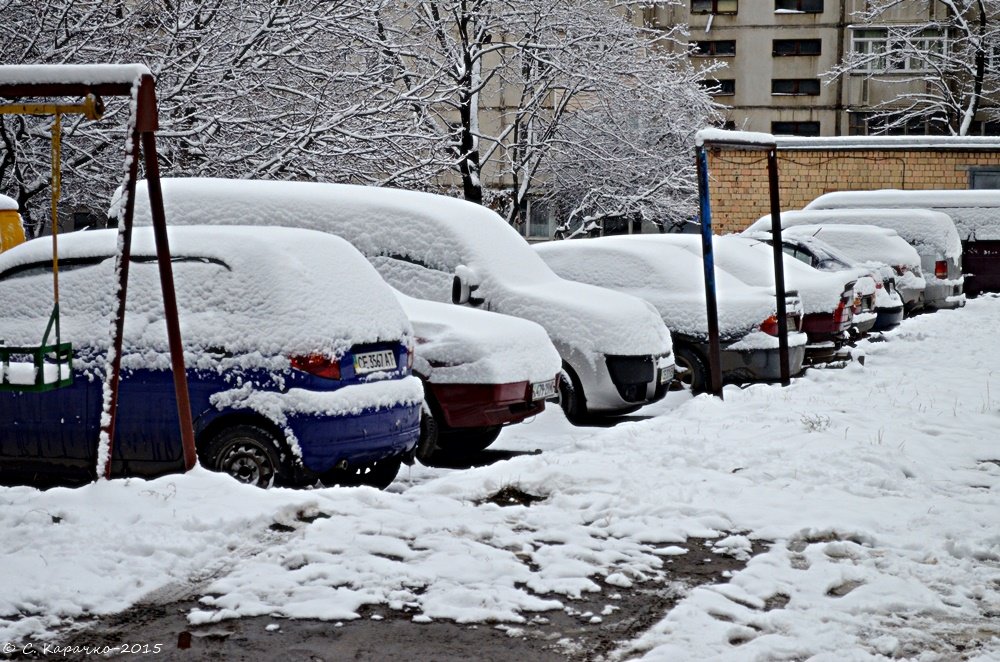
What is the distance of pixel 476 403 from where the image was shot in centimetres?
807

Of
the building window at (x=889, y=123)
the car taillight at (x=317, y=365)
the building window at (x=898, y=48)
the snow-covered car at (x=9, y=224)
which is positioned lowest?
the car taillight at (x=317, y=365)

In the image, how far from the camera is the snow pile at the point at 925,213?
64.7 feet

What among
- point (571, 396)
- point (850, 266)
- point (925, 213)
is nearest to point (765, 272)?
point (850, 266)

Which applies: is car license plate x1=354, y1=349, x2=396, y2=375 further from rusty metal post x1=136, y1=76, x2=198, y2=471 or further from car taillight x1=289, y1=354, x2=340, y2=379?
rusty metal post x1=136, y1=76, x2=198, y2=471

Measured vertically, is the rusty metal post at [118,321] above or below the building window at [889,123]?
below

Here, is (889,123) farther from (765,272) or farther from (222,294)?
(222,294)

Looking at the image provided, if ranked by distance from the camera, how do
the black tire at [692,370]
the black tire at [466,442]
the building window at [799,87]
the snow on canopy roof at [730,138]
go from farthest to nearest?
the building window at [799,87] < the black tire at [692,370] < the snow on canopy roof at [730,138] < the black tire at [466,442]

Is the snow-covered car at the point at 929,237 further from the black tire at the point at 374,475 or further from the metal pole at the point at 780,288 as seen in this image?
the black tire at the point at 374,475

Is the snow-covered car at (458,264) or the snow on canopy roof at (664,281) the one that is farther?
the snow on canopy roof at (664,281)

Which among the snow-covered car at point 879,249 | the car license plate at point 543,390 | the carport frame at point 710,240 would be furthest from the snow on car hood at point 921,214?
the car license plate at point 543,390

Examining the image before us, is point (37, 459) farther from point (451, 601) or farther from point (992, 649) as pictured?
point (992, 649)

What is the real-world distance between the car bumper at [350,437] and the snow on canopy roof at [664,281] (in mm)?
5117

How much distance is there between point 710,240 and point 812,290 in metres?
3.47

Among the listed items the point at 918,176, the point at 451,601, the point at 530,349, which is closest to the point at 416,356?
the point at 530,349
